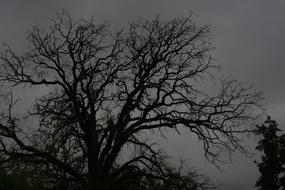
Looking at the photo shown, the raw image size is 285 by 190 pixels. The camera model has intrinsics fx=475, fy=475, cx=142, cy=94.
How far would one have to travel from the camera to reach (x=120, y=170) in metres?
21.2

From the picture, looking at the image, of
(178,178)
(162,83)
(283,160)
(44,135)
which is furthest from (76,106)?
(283,160)

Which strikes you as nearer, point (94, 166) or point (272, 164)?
point (94, 166)

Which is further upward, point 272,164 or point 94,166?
point 272,164

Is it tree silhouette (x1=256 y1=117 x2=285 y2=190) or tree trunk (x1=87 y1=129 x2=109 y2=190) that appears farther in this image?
tree silhouette (x1=256 y1=117 x2=285 y2=190)

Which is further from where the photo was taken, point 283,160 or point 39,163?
point 283,160

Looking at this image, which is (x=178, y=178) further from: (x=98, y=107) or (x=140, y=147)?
(x=98, y=107)

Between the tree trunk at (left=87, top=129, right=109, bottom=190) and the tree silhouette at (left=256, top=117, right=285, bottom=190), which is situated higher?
the tree silhouette at (left=256, top=117, right=285, bottom=190)

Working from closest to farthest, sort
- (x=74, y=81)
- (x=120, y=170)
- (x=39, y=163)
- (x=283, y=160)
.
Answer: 1. (x=39, y=163)
2. (x=120, y=170)
3. (x=74, y=81)
4. (x=283, y=160)

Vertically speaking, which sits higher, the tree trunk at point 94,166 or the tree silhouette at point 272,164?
the tree silhouette at point 272,164

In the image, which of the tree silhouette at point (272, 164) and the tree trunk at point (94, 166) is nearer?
the tree trunk at point (94, 166)

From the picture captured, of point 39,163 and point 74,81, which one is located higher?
point 74,81

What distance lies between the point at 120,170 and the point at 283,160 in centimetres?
2845

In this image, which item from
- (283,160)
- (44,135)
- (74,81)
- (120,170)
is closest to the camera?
(44,135)

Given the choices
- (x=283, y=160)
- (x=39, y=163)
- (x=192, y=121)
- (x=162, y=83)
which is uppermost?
(x=283, y=160)
